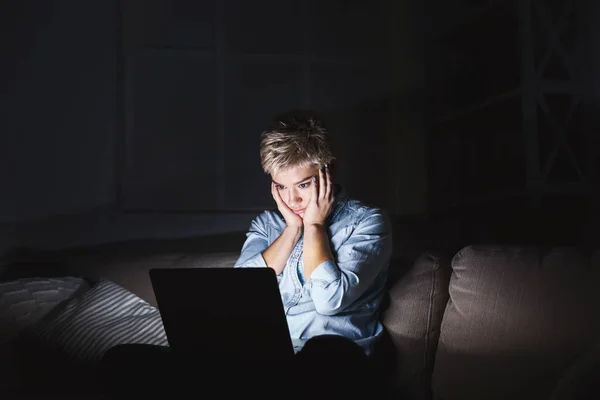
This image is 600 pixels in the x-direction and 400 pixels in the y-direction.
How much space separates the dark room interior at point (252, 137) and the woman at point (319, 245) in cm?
16

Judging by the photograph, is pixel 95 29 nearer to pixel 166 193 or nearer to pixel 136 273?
pixel 166 193

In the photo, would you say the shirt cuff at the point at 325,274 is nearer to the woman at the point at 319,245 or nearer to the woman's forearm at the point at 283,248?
the woman at the point at 319,245

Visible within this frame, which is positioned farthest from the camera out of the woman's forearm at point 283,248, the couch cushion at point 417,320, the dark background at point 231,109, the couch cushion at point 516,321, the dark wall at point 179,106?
the dark wall at point 179,106

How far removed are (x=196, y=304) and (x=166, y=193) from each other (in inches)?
61.9

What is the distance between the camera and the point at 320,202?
1830mm

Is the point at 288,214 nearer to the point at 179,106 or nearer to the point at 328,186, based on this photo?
the point at 328,186

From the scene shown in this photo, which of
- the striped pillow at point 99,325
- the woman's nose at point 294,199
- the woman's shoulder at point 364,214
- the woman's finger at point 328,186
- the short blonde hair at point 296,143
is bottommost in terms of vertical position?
the striped pillow at point 99,325

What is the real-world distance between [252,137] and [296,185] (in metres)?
1.23

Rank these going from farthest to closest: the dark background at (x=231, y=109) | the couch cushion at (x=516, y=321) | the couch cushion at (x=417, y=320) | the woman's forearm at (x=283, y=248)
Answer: the dark background at (x=231, y=109), the woman's forearm at (x=283, y=248), the couch cushion at (x=417, y=320), the couch cushion at (x=516, y=321)

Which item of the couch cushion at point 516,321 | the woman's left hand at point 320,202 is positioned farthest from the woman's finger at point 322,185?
the couch cushion at point 516,321

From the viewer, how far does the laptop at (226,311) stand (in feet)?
4.61

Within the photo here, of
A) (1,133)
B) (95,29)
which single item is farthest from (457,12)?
(1,133)

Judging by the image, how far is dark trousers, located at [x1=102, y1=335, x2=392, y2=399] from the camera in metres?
1.43

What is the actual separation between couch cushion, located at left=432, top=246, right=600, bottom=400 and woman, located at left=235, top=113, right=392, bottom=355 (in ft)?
0.69
